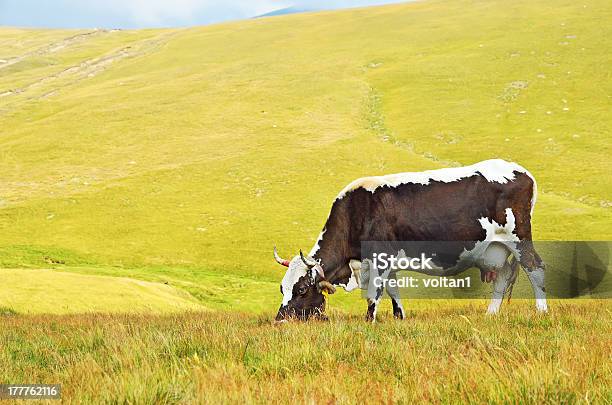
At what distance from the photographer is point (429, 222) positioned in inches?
463

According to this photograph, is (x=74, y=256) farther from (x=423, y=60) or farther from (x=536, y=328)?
(x=423, y=60)

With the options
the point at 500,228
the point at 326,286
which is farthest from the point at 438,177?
the point at 326,286

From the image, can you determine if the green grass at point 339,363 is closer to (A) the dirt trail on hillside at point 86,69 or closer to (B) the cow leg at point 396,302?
(B) the cow leg at point 396,302

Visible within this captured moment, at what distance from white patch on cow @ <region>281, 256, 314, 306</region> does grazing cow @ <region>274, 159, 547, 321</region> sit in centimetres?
2

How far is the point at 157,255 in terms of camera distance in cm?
3131

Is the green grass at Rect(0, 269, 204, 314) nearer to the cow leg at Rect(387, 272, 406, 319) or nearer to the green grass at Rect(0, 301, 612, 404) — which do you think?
the cow leg at Rect(387, 272, 406, 319)

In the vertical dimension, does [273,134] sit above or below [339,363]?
below

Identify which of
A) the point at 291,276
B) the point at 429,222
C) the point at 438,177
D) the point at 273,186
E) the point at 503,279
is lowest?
the point at 273,186

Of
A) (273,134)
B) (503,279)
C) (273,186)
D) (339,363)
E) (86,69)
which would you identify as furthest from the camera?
(86,69)

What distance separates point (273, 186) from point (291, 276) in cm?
2932

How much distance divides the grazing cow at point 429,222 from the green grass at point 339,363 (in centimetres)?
289

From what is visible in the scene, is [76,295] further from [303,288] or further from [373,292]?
[373,292]

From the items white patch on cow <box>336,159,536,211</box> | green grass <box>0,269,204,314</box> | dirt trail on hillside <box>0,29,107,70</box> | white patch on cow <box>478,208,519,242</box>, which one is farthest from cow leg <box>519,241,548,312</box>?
dirt trail on hillside <box>0,29,107,70</box>

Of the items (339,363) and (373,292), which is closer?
(339,363)
